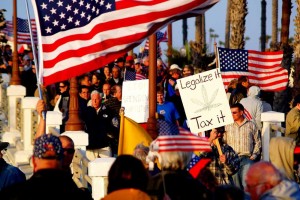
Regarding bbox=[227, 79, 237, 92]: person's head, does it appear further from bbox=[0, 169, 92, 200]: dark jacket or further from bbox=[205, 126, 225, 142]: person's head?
bbox=[0, 169, 92, 200]: dark jacket

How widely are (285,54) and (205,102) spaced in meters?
16.2

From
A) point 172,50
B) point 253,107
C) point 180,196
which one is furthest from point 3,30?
point 180,196

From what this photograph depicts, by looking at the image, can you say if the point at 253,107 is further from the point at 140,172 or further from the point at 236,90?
the point at 140,172

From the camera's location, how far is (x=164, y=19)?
1490 cm

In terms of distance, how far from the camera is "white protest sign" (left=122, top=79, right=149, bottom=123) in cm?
1958

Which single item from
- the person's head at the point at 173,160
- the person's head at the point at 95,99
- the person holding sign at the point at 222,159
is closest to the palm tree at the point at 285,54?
the person's head at the point at 95,99

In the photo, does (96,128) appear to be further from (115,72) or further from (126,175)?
(126,175)

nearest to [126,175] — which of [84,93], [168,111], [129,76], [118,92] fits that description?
[168,111]

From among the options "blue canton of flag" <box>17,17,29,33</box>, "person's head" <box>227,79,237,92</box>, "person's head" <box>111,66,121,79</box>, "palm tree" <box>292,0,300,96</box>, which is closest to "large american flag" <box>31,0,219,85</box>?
"person's head" <box>227,79,237,92</box>

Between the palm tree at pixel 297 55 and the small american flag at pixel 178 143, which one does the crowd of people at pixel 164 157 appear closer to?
the small american flag at pixel 178 143

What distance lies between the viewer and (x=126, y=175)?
9602 mm

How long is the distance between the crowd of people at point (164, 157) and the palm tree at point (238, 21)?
7.09 metres

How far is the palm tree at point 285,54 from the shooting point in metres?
31.8

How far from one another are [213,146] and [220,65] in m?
7.03
